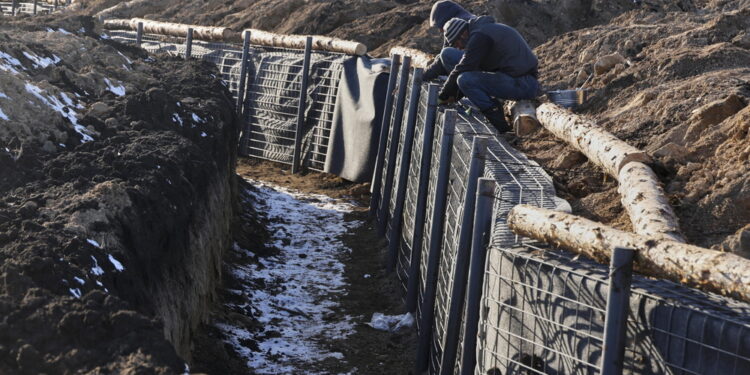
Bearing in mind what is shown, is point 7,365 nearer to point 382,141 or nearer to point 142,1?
point 382,141

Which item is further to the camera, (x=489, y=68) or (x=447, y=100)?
(x=489, y=68)

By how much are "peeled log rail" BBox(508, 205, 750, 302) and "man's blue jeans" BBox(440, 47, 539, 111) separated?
4903 millimetres

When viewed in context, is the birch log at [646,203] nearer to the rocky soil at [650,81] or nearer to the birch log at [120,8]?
the rocky soil at [650,81]

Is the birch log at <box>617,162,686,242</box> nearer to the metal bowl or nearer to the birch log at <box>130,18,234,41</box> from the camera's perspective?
the metal bowl

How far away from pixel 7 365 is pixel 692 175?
482 centimetres

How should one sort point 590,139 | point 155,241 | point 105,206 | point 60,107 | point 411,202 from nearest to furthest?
1. point 105,206
2. point 155,241
3. point 590,139
4. point 60,107
5. point 411,202

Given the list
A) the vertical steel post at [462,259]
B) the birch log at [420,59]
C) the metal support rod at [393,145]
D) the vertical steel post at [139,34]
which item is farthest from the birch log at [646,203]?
the vertical steel post at [139,34]

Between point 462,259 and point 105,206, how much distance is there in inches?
88.0

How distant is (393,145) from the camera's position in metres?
11.1

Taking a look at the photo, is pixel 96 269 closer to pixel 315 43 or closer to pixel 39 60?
pixel 39 60

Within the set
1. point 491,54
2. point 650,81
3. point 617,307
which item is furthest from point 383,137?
point 617,307

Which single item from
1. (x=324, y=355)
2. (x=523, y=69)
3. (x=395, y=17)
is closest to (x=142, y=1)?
(x=395, y=17)

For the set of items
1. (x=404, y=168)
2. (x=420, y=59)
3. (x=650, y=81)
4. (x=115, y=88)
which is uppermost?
(x=420, y=59)

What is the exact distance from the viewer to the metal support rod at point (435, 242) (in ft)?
23.9
